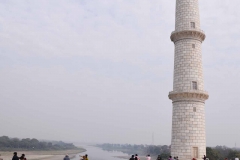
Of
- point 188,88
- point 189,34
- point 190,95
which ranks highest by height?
point 189,34

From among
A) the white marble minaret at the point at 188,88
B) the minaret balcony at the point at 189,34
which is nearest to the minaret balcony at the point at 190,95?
the white marble minaret at the point at 188,88

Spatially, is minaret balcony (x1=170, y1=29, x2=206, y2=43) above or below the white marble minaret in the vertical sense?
above

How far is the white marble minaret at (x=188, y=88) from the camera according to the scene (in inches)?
701

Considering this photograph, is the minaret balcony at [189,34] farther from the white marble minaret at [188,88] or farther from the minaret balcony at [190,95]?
the minaret balcony at [190,95]

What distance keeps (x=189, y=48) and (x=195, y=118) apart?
206 inches

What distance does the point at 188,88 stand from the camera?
60.7 ft

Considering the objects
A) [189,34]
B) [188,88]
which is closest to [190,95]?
[188,88]

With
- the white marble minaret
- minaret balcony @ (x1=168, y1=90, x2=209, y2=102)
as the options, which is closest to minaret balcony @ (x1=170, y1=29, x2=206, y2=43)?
the white marble minaret

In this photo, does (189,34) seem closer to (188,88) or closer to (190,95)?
(188,88)

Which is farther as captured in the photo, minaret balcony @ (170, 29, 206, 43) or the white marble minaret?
minaret balcony @ (170, 29, 206, 43)

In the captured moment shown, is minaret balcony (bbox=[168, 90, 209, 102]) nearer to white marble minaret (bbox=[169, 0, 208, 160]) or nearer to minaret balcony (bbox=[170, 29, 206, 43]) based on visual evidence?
white marble minaret (bbox=[169, 0, 208, 160])

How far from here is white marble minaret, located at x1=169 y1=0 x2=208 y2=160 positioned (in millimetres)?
17812

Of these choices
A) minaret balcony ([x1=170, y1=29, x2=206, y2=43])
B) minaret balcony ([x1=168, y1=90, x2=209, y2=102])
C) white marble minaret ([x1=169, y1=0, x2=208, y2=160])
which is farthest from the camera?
minaret balcony ([x1=170, y1=29, x2=206, y2=43])

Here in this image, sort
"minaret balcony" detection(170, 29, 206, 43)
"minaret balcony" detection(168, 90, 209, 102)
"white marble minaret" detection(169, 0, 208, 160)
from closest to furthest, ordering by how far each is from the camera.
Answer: "white marble minaret" detection(169, 0, 208, 160) → "minaret balcony" detection(168, 90, 209, 102) → "minaret balcony" detection(170, 29, 206, 43)
